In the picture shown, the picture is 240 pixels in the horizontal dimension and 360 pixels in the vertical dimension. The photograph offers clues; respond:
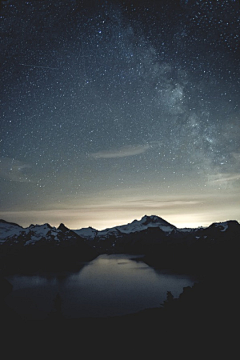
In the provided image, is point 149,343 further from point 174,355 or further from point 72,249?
point 72,249

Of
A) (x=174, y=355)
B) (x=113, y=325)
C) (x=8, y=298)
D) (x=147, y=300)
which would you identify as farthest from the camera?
(x=8, y=298)

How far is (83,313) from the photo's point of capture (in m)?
35.0

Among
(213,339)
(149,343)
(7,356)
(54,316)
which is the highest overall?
(213,339)

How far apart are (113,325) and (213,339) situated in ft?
42.6

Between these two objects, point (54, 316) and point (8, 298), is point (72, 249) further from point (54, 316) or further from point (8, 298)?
point (54, 316)

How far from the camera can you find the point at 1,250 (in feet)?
537

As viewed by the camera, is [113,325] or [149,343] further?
[113,325]

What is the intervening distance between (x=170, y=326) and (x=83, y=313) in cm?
2280

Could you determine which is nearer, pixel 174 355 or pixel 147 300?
pixel 174 355

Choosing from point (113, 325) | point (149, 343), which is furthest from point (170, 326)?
point (113, 325)

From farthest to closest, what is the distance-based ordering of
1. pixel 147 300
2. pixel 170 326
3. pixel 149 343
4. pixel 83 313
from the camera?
pixel 147 300
pixel 83 313
pixel 170 326
pixel 149 343

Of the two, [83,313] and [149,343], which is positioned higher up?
[149,343]

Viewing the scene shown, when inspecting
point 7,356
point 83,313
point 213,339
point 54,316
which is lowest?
point 83,313

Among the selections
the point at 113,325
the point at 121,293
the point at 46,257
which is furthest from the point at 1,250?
the point at 113,325
